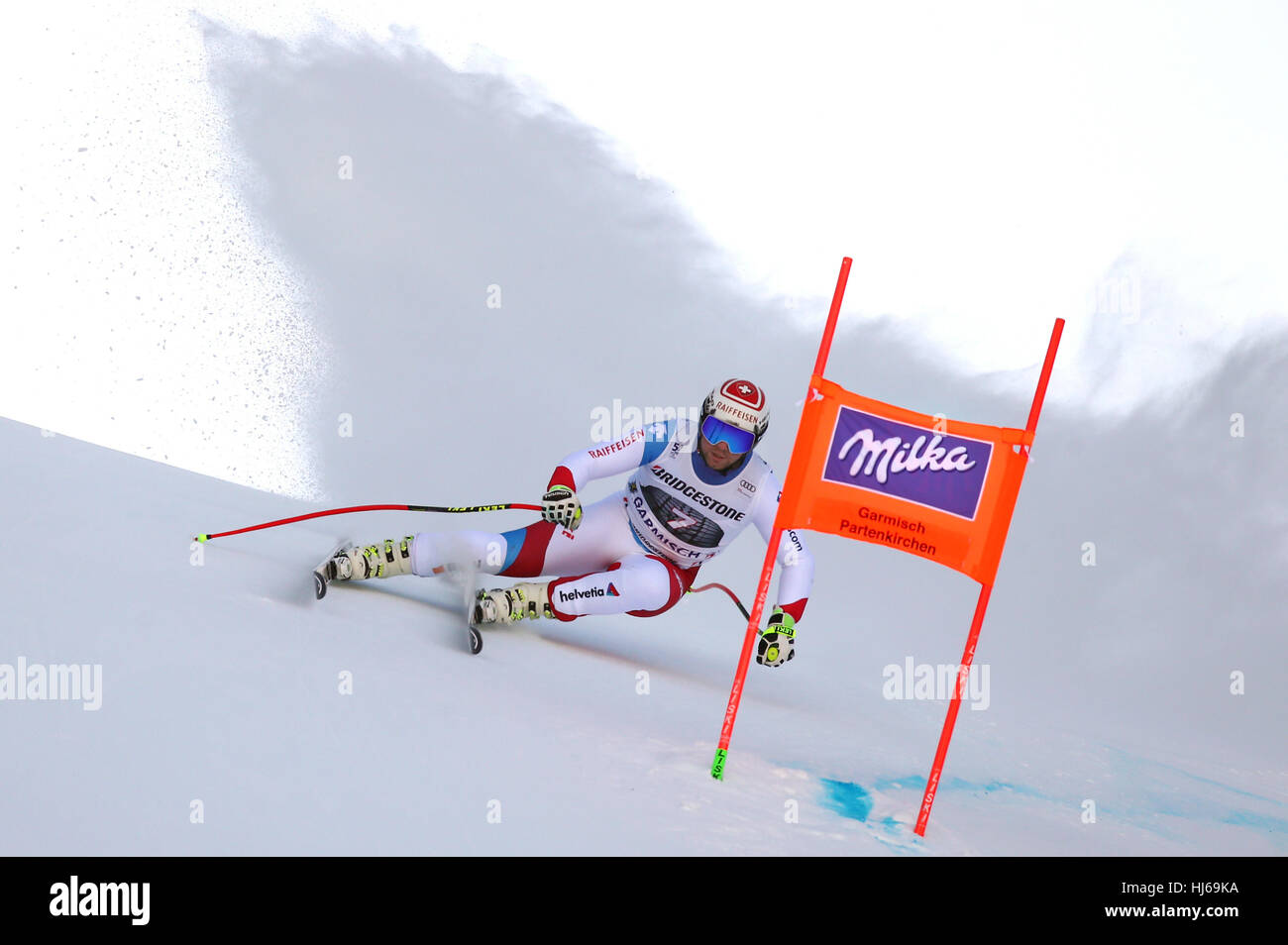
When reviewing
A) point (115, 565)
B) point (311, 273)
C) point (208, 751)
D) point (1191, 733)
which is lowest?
point (1191, 733)

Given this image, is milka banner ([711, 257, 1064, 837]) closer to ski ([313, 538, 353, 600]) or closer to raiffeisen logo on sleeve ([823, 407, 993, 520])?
raiffeisen logo on sleeve ([823, 407, 993, 520])

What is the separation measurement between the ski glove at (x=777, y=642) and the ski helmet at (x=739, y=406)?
0.79 metres

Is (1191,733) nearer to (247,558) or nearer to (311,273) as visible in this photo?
(247,558)

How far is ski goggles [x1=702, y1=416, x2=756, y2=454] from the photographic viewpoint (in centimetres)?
474

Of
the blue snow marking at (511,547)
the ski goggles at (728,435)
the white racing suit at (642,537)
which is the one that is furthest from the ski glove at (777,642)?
the blue snow marking at (511,547)

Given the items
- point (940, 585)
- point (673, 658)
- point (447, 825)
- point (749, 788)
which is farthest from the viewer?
point (940, 585)

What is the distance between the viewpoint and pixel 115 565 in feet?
13.7

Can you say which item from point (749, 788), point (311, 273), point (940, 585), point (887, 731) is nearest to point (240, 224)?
point (311, 273)

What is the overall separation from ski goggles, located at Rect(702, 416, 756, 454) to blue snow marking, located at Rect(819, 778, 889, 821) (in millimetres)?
1520

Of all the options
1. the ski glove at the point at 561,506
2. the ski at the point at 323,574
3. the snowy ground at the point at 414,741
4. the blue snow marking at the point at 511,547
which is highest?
the ski glove at the point at 561,506

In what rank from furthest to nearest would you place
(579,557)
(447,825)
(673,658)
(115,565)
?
(673,658), (579,557), (115,565), (447,825)

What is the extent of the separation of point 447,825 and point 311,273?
1117 cm

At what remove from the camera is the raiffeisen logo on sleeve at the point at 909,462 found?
11.7 feet

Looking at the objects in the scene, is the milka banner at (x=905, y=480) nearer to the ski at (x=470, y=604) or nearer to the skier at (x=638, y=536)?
the skier at (x=638, y=536)
